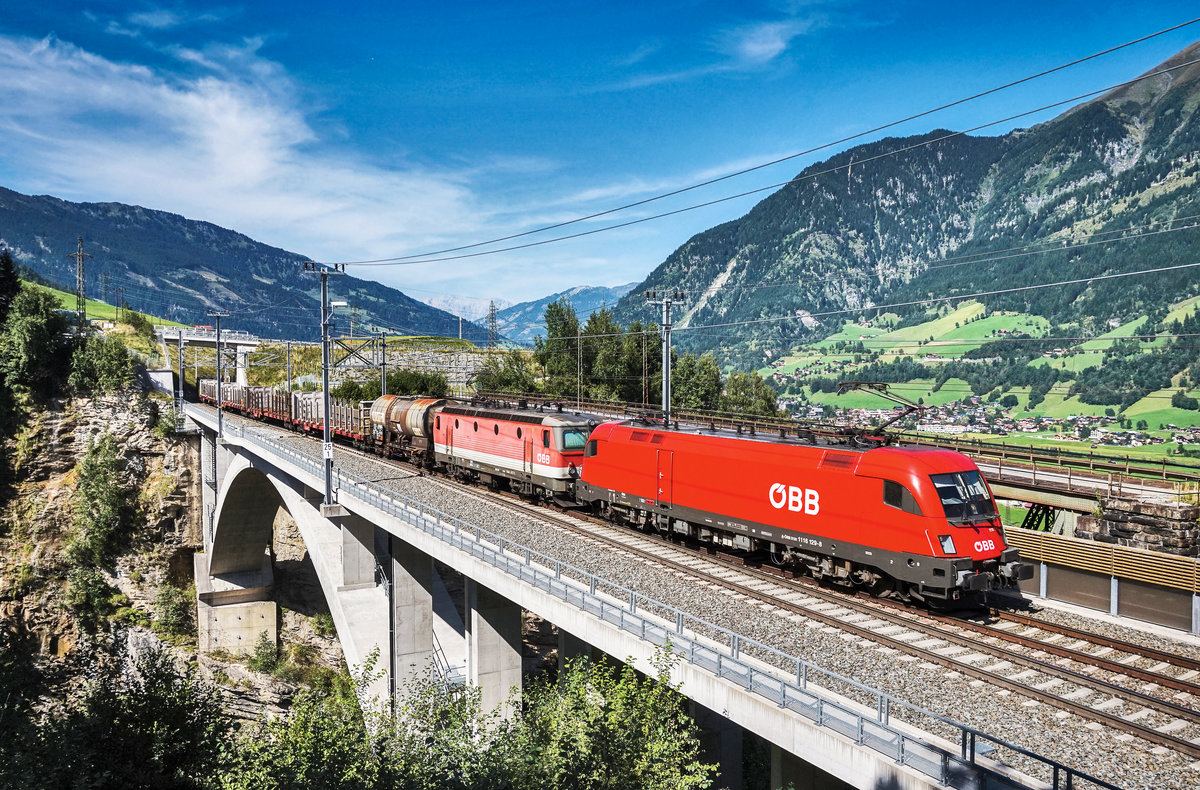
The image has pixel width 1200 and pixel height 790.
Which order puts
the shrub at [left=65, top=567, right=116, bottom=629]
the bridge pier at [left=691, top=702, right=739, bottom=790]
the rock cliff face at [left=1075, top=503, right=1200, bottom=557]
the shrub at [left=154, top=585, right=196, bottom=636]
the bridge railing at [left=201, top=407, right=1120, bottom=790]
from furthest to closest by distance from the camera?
the shrub at [left=154, top=585, right=196, bottom=636]
the shrub at [left=65, top=567, right=116, bottom=629]
the bridge pier at [left=691, top=702, right=739, bottom=790]
the rock cliff face at [left=1075, top=503, right=1200, bottom=557]
the bridge railing at [left=201, top=407, right=1120, bottom=790]

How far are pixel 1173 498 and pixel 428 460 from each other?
3056cm

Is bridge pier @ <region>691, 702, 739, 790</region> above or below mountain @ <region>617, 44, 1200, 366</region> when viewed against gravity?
below

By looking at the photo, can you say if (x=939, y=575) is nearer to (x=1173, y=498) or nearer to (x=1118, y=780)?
(x=1118, y=780)

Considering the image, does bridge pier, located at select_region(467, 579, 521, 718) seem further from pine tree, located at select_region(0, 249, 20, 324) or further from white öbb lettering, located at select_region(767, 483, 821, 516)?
pine tree, located at select_region(0, 249, 20, 324)

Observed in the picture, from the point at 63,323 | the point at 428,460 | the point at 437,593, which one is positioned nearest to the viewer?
the point at 437,593

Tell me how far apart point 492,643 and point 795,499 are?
955 cm

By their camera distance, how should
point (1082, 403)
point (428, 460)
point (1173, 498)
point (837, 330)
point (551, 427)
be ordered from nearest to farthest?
point (1173, 498), point (551, 427), point (428, 460), point (1082, 403), point (837, 330)

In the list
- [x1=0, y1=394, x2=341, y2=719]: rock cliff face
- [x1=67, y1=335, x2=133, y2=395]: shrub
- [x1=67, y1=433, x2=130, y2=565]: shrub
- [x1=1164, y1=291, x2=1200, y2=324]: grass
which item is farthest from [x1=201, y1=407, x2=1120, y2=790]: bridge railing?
[x1=1164, y1=291, x2=1200, y2=324]: grass

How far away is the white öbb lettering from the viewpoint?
1595 centimetres

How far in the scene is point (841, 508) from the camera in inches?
600

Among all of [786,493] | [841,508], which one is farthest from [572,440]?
[841,508]

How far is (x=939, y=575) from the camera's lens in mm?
13477

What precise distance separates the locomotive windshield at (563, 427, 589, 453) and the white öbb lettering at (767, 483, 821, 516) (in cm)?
948

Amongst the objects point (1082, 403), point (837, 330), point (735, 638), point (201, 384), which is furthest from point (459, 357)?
point (837, 330)
